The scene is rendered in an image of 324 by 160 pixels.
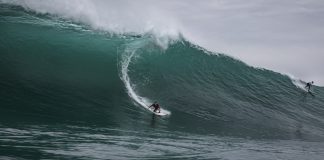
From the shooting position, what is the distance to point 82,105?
16.1 metres

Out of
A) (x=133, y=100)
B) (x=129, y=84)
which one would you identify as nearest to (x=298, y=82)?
(x=129, y=84)

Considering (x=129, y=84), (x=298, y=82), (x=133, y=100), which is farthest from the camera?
(x=298, y=82)

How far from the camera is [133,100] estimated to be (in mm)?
18391

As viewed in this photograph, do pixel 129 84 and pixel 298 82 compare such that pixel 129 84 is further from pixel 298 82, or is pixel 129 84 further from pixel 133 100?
pixel 298 82

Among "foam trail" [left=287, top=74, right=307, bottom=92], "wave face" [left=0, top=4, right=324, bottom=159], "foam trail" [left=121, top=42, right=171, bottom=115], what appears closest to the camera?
"wave face" [left=0, top=4, right=324, bottom=159]

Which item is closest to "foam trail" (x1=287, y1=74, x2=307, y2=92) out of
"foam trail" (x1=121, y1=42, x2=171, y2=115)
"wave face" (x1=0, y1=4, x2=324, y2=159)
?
"wave face" (x1=0, y1=4, x2=324, y2=159)

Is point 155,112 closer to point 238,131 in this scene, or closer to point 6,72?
point 238,131

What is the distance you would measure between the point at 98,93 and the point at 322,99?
1864 cm

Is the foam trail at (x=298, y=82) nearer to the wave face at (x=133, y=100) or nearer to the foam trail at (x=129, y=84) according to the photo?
the wave face at (x=133, y=100)

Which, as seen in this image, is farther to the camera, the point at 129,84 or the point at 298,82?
the point at 298,82

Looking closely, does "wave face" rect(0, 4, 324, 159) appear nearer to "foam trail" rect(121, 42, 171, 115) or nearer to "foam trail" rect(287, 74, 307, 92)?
"foam trail" rect(121, 42, 171, 115)

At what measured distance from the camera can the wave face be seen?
12.5 m

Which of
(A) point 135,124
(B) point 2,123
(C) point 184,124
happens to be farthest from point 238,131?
(B) point 2,123

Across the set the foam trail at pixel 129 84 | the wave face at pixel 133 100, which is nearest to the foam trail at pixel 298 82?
the wave face at pixel 133 100
